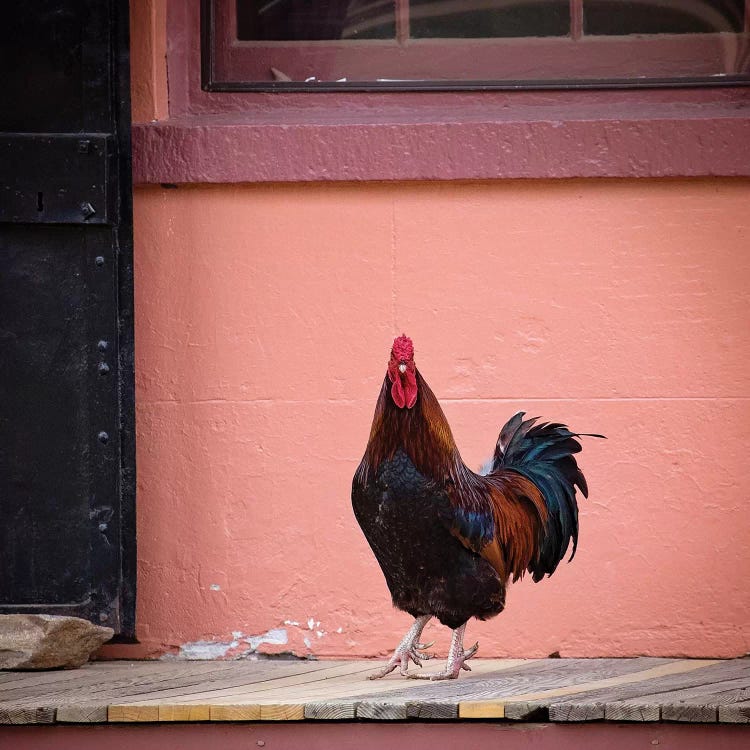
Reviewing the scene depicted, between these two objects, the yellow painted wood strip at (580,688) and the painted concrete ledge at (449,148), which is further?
the painted concrete ledge at (449,148)

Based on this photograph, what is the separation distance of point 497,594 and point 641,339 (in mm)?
1246

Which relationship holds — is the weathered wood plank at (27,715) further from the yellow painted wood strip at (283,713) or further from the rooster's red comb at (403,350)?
the rooster's red comb at (403,350)

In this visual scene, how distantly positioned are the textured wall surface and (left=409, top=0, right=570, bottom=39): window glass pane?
71 cm

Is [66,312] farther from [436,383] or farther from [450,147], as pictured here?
[450,147]

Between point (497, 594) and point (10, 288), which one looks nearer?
point (497, 594)

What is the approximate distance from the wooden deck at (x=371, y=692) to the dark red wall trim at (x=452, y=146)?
1.83 metres

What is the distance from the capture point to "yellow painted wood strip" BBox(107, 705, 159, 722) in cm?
369

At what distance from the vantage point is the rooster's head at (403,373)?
3.96m

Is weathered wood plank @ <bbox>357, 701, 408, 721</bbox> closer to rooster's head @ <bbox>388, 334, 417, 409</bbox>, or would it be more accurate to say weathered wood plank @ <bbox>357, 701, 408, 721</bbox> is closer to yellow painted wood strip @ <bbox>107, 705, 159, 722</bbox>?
yellow painted wood strip @ <bbox>107, 705, 159, 722</bbox>

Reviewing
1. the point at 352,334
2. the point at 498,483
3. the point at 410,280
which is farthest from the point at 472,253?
the point at 498,483

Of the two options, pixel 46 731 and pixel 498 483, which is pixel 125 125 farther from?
pixel 46 731

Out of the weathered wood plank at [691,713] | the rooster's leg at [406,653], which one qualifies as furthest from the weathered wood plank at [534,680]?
the weathered wood plank at [691,713]

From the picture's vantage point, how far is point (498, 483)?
446 cm

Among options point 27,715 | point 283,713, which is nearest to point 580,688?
point 283,713
